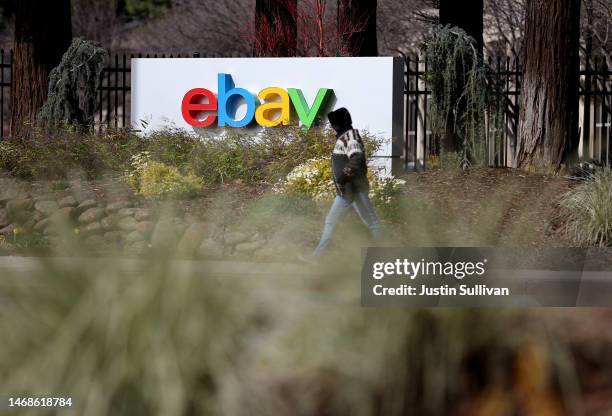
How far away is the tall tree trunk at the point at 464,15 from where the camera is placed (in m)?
18.9

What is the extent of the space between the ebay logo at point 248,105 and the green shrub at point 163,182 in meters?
2.27

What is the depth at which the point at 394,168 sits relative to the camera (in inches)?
651

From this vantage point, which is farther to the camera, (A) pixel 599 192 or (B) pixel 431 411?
(A) pixel 599 192

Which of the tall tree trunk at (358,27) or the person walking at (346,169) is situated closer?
the person walking at (346,169)

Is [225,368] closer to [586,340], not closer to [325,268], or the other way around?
[325,268]

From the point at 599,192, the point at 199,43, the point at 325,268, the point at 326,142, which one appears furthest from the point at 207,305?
the point at 199,43

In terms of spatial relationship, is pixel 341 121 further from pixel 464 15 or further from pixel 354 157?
pixel 464 15

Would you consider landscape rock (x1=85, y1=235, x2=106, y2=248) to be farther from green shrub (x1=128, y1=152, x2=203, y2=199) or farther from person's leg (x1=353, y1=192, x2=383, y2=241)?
green shrub (x1=128, y1=152, x2=203, y2=199)

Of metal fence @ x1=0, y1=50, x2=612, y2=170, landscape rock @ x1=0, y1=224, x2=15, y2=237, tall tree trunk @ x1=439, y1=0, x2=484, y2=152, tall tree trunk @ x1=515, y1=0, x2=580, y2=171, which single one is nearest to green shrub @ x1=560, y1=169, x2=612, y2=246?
metal fence @ x1=0, y1=50, x2=612, y2=170

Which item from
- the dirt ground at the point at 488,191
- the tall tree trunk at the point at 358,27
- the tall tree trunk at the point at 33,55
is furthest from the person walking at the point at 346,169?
the tall tree trunk at the point at 33,55

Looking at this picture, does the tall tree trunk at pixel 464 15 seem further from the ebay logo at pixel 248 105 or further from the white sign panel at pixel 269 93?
the ebay logo at pixel 248 105

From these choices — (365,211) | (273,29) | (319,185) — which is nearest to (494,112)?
(319,185)

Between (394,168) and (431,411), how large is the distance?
13.4 metres

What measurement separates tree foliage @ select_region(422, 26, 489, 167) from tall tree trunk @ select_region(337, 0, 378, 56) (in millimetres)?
3487
